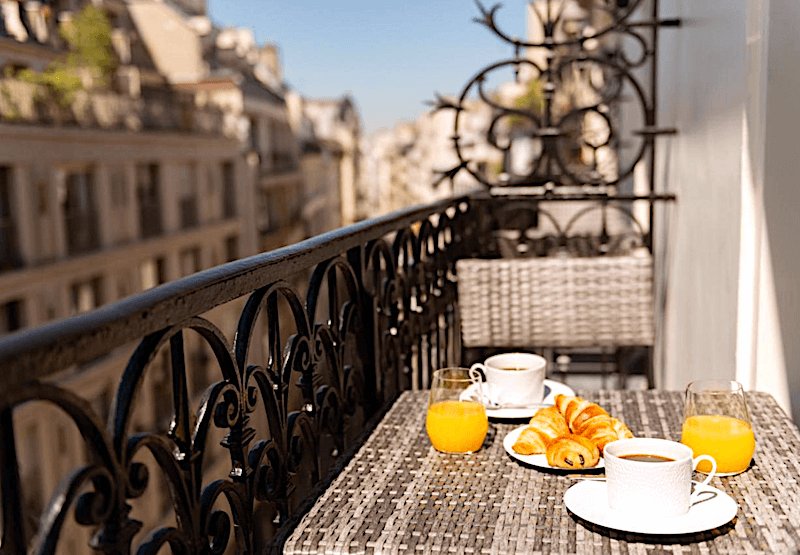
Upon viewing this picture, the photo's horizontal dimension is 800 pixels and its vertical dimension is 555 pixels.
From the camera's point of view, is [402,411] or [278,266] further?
[402,411]

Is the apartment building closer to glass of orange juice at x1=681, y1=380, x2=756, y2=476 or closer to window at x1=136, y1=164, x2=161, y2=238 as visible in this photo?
window at x1=136, y1=164, x2=161, y2=238

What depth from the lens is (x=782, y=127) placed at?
2490 millimetres

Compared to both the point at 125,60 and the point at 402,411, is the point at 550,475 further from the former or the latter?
the point at 125,60

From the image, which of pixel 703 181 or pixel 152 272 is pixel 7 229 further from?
pixel 703 181

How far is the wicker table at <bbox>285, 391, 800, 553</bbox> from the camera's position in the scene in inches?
61.1

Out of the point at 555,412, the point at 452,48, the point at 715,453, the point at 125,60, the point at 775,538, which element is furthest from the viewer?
the point at 452,48

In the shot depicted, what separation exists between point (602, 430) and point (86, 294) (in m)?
16.3

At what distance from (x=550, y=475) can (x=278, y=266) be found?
67 centimetres

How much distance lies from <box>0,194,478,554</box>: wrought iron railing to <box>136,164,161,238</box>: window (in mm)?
Result: 16902

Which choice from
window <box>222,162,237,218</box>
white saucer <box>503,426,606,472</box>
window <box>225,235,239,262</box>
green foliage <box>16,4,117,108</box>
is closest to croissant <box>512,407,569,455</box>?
white saucer <box>503,426,606,472</box>

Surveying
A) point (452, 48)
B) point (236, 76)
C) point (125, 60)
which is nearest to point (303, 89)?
point (452, 48)

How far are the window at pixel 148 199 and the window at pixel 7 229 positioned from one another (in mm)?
4297

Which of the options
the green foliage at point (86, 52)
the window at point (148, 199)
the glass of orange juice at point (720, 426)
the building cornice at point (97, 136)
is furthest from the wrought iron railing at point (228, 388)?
the window at point (148, 199)

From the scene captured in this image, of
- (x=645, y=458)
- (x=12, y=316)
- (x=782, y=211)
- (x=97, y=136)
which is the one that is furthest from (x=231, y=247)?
(x=645, y=458)
